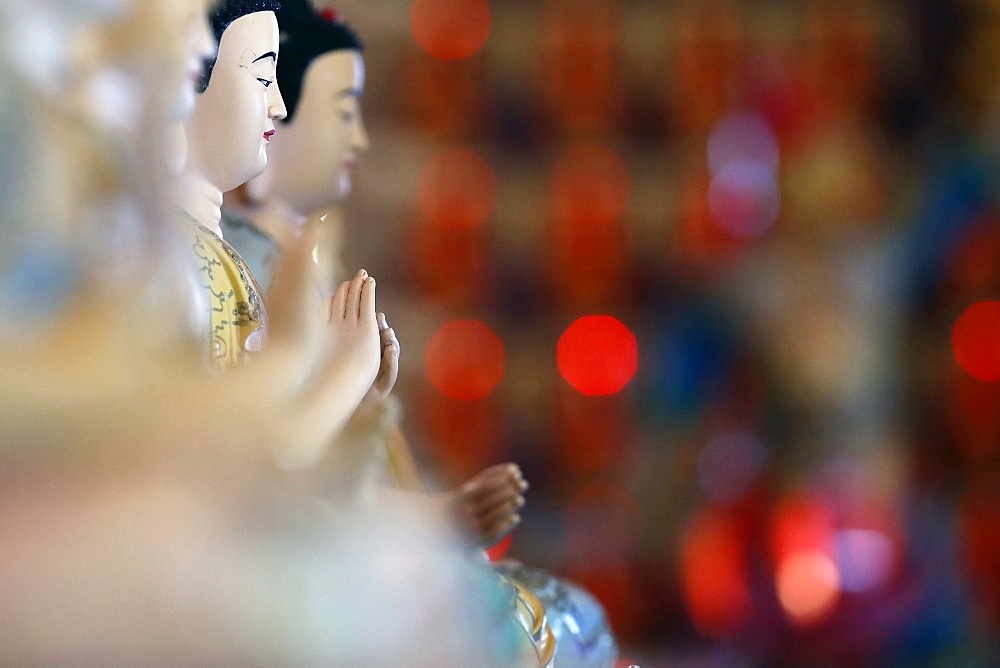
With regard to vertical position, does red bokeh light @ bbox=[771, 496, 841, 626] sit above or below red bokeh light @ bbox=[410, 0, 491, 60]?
below

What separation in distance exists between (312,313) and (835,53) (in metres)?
3.03

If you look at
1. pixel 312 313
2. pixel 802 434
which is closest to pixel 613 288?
pixel 802 434

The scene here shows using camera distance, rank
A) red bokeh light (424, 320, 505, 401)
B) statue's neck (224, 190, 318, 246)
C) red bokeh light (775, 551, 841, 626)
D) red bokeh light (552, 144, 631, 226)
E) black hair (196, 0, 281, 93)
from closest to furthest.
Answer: black hair (196, 0, 281, 93) → statue's neck (224, 190, 318, 246) → red bokeh light (775, 551, 841, 626) → red bokeh light (424, 320, 505, 401) → red bokeh light (552, 144, 631, 226)

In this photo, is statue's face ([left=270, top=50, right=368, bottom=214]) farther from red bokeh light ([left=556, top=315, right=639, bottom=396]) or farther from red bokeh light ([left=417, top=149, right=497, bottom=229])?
red bokeh light ([left=556, top=315, right=639, bottom=396])

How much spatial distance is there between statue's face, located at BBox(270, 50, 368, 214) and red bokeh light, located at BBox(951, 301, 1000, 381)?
7.73ft

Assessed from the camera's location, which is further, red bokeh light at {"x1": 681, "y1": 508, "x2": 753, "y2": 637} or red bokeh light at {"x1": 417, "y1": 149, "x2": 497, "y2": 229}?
red bokeh light at {"x1": 417, "y1": 149, "x2": 497, "y2": 229}

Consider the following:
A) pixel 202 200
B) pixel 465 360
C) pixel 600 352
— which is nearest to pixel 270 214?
pixel 202 200

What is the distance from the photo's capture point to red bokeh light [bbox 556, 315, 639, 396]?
3197mm

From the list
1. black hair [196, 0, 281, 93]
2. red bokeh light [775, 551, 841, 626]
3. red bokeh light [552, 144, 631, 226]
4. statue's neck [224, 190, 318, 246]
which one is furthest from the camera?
red bokeh light [552, 144, 631, 226]

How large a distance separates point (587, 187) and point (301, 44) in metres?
2.24

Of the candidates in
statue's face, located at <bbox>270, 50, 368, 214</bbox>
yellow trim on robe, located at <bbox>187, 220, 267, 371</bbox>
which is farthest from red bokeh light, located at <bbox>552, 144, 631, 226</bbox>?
yellow trim on robe, located at <bbox>187, 220, 267, 371</bbox>

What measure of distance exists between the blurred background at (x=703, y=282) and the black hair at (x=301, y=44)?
5.78ft

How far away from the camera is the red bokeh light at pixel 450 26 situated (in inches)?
123

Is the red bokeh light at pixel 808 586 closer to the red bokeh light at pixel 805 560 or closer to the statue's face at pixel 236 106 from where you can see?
the red bokeh light at pixel 805 560
